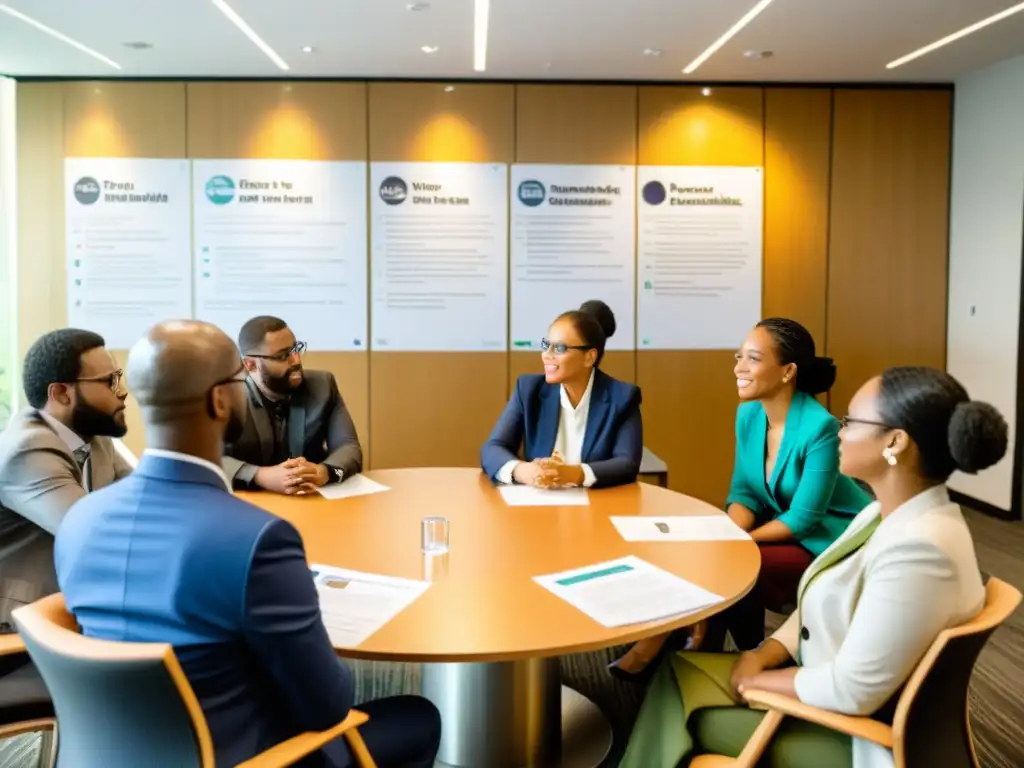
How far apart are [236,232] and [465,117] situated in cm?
182

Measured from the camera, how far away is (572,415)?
11.2ft

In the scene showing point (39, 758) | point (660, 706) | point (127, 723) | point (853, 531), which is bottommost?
point (39, 758)

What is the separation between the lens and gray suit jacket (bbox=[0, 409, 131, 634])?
2.18 m

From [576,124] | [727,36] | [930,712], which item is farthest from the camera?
[576,124]

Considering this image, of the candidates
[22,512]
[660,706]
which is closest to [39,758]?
[22,512]

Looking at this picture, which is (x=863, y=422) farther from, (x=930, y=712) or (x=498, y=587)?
(x=498, y=587)

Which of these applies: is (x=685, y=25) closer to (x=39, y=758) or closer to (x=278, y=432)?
(x=278, y=432)

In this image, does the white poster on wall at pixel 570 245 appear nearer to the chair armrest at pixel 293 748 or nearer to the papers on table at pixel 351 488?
the papers on table at pixel 351 488

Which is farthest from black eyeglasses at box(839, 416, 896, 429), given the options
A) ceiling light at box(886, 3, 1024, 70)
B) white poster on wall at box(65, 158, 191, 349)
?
white poster on wall at box(65, 158, 191, 349)

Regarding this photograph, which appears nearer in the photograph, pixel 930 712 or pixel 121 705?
pixel 121 705

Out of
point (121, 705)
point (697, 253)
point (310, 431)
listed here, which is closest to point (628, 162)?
point (697, 253)

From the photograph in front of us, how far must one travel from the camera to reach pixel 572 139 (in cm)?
604

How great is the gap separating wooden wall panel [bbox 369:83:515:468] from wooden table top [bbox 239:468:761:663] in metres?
2.77

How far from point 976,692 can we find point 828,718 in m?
2.08
